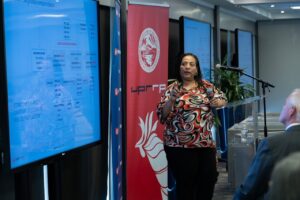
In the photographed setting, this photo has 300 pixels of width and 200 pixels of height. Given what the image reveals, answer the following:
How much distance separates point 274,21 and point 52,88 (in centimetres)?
1042

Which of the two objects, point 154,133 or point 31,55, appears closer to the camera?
point 31,55

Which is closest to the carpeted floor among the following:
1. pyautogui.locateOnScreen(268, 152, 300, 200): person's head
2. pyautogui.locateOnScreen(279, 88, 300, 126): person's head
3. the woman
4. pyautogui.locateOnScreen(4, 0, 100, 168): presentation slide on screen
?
the woman

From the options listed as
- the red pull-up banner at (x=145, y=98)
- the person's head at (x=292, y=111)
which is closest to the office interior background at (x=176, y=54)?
the red pull-up banner at (x=145, y=98)

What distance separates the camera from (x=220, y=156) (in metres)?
7.54

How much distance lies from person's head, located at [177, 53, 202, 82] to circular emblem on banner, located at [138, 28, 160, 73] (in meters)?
0.35

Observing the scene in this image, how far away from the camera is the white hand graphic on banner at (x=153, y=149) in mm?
4246

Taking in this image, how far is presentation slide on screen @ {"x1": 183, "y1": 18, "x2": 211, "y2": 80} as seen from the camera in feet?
19.4

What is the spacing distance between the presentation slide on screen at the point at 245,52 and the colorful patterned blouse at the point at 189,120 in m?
5.68

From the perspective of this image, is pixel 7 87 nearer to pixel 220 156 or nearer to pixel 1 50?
pixel 1 50

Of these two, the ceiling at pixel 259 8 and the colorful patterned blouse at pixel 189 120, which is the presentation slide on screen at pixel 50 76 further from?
the ceiling at pixel 259 8

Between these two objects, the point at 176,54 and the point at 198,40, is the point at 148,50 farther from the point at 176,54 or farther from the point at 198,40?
the point at 176,54

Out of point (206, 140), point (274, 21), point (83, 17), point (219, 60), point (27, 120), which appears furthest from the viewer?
point (274, 21)

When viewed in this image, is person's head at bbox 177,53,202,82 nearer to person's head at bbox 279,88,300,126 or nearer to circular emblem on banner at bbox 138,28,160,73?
circular emblem on banner at bbox 138,28,160,73

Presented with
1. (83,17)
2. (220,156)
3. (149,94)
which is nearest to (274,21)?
(220,156)
